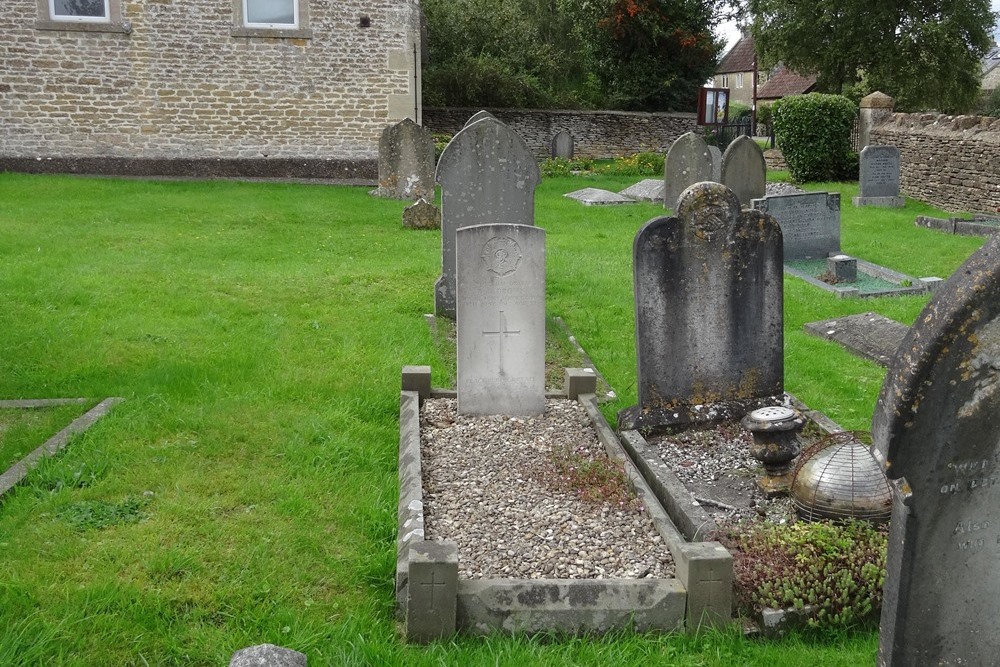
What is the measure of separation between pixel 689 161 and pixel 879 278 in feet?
19.6

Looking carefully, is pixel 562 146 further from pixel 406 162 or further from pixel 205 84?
pixel 406 162

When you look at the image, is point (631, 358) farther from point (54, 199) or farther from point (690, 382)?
point (54, 199)

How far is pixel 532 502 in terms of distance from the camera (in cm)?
521

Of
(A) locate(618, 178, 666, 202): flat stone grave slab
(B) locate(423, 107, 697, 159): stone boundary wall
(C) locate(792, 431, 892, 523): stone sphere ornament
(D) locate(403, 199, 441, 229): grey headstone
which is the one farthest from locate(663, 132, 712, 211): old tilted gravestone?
(B) locate(423, 107, 697, 159): stone boundary wall

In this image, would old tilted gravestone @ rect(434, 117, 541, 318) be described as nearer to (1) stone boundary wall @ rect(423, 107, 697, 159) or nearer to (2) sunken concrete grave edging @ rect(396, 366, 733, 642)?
(2) sunken concrete grave edging @ rect(396, 366, 733, 642)

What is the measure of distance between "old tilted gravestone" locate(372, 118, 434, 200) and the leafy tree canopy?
43.7 ft

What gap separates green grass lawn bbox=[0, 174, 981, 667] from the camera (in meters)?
3.95

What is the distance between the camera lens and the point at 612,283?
1092cm

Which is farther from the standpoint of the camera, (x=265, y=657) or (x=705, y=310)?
(x=705, y=310)

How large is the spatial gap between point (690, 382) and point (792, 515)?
1372 millimetres

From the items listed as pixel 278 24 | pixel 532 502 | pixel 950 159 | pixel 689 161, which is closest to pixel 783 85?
pixel 950 159

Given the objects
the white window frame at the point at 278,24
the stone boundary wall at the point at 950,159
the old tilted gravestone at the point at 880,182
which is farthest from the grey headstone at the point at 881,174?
the white window frame at the point at 278,24

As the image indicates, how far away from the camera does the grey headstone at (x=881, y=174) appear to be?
18.8m

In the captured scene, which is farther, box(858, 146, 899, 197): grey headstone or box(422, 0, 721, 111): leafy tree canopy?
box(422, 0, 721, 111): leafy tree canopy
